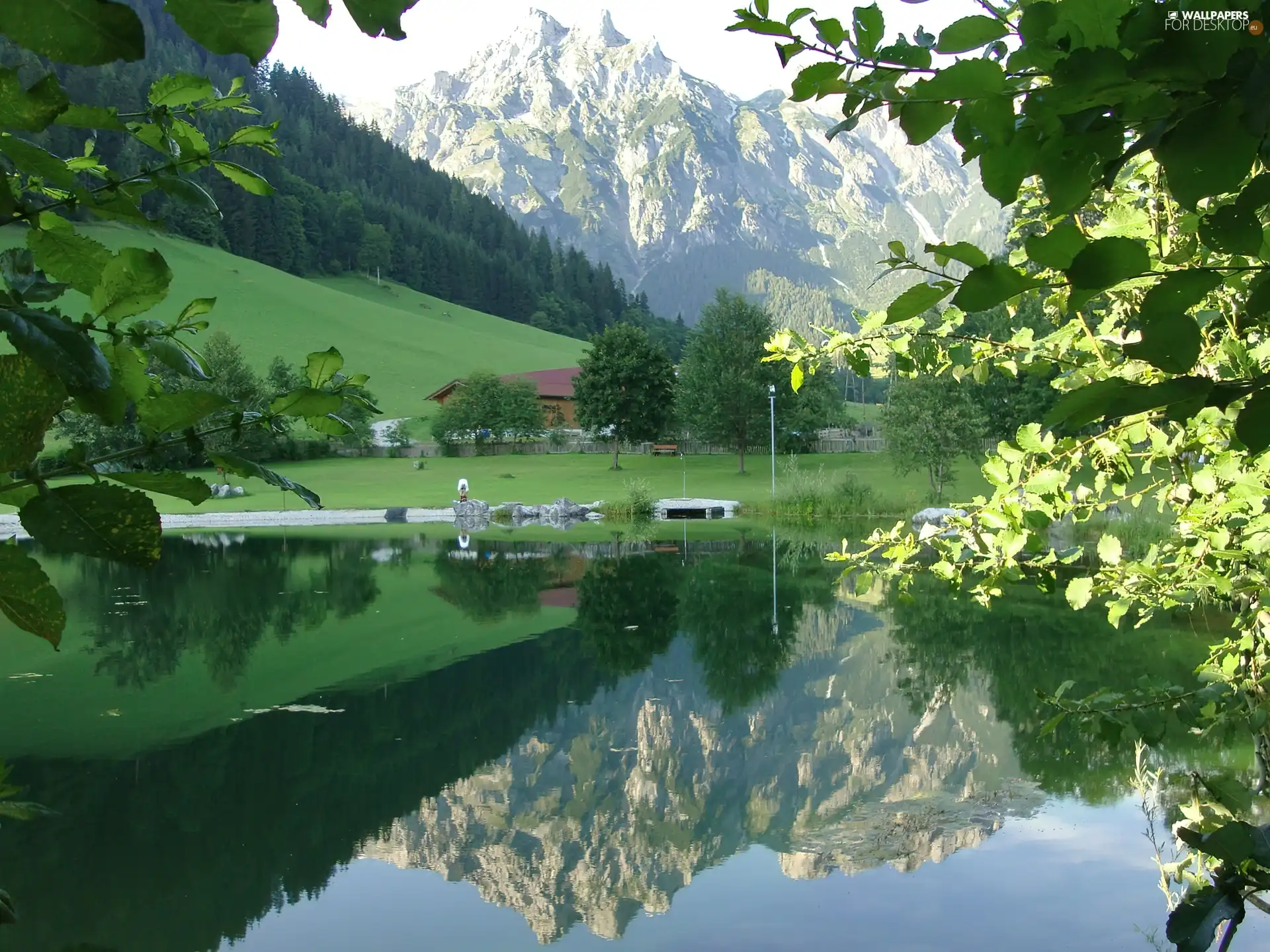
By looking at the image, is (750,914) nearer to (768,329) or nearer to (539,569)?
(539,569)

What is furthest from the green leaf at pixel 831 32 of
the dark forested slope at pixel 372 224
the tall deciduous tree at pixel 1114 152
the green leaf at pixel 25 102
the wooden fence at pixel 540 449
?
the dark forested slope at pixel 372 224

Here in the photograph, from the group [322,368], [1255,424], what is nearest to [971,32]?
[1255,424]

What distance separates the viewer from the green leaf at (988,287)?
21.4 inches

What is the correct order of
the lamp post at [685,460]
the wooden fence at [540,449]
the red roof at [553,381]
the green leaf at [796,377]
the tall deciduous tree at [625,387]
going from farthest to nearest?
the red roof at [553,381]
the wooden fence at [540,449]
the tall deciduous tree at [625,387]
the lamp post at [685,460]
the green leaf at [796,377]

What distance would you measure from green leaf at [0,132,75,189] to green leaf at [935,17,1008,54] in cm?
60

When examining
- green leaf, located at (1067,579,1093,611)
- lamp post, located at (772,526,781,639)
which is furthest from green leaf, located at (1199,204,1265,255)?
lamp post, located at (772,526,781,639)

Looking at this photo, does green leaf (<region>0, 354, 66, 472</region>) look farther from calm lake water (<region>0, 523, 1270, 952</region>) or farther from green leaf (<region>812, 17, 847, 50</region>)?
calm lake water (<region>0, 523, 1270, 952</region>)

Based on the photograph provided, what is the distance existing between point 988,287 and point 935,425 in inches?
1288

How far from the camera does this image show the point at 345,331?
71562 mm

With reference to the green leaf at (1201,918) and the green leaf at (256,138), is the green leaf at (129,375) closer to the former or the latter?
the green leaf at (256,138)

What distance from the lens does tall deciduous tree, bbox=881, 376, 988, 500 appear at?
3170 cm

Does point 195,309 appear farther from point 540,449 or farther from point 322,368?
point 540,449

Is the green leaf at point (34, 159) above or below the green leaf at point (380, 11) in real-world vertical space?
above

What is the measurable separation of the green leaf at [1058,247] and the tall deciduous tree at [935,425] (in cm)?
3160
